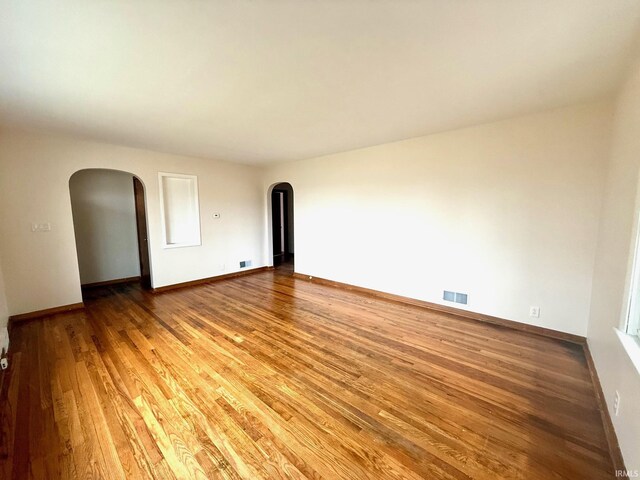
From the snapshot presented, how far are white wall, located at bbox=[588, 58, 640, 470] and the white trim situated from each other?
2.1 inches

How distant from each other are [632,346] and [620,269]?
0.65m

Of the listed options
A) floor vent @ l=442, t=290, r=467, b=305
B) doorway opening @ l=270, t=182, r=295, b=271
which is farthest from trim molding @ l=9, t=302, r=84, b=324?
floor vent @ l=442, t=290, r=467, b=305

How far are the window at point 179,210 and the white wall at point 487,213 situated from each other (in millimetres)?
2809

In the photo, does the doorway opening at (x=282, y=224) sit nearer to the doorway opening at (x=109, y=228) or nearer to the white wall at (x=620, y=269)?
the doorway opening at (x=109, y=228)

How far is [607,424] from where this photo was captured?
1.65 meters

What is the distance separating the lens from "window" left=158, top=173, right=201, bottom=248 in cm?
471

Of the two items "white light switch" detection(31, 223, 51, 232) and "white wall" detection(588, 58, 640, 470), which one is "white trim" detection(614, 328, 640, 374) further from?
"white light switch" detection(31, 223, 51, 232)

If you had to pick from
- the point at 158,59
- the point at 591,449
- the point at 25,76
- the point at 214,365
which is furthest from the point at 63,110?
the point at 591,449

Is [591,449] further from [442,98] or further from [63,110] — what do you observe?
[63,110]

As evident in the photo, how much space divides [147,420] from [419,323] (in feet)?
9.58

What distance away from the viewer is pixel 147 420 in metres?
1.72

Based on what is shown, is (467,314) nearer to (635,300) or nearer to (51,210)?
(635,300)

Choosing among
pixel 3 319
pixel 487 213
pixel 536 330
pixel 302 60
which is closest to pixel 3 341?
pixel 3 319

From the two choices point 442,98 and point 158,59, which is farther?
point 442,98
